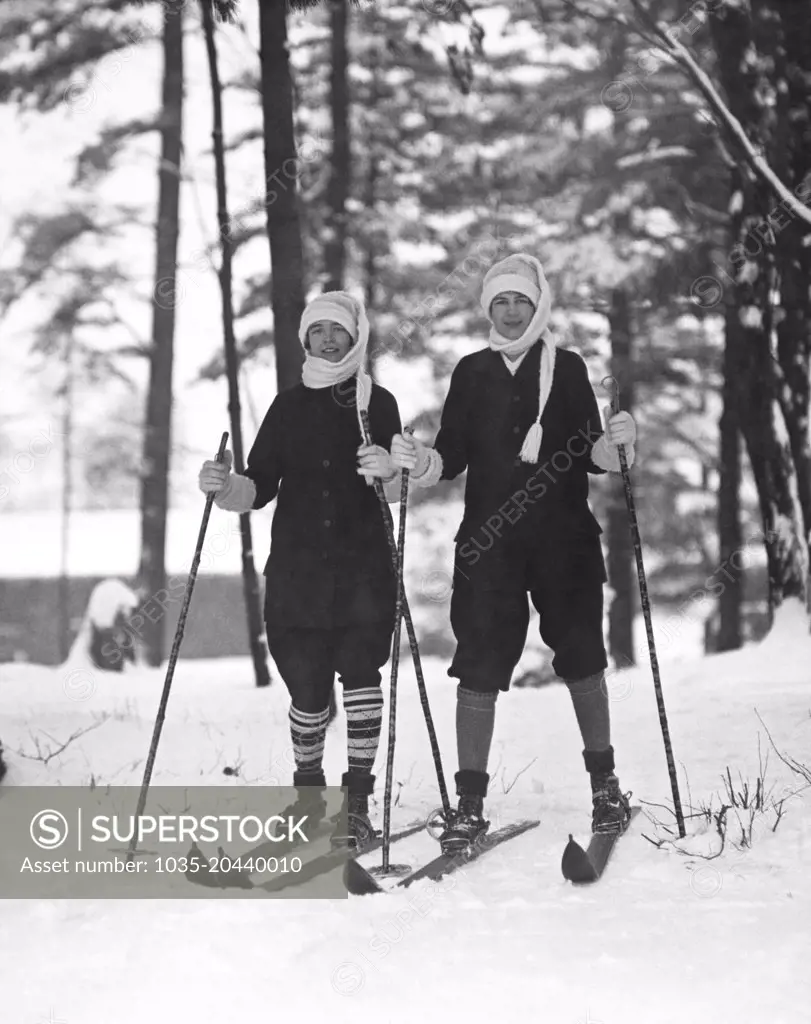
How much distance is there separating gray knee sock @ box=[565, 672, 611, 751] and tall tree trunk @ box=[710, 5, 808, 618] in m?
3.81

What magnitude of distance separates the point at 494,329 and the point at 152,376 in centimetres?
973

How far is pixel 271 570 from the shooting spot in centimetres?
446

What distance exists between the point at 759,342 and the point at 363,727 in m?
4.94

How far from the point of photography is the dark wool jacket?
4.33 m

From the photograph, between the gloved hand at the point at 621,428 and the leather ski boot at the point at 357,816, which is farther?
the gloved hand at the point at 621,428

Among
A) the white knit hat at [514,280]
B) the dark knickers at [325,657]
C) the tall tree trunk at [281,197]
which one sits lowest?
the dark knickers at [325,657]

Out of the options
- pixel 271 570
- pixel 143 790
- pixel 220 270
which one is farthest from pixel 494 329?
pixel 220 270

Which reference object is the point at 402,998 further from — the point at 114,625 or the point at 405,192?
the point at 405,192

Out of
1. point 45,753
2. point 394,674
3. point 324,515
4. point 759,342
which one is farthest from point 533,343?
point 759,342

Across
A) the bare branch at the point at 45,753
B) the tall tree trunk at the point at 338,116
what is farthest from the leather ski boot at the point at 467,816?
the tall tree trunk at the point at 338,116

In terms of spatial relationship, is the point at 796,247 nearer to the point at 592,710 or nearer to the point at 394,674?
the point at 592,710

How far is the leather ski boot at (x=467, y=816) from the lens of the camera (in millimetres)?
4012

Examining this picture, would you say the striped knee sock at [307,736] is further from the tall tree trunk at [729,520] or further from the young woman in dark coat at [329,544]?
the tall tree trunk at [729,520]

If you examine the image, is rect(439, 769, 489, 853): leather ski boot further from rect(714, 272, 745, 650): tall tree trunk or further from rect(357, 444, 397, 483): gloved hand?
rect(714, 272, 745, 650): tall tree trunk
